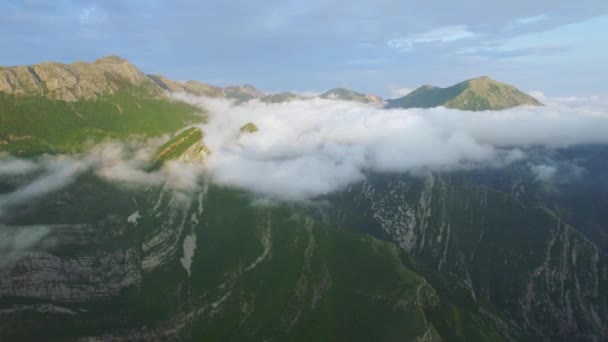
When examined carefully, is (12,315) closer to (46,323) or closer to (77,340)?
(46,323)

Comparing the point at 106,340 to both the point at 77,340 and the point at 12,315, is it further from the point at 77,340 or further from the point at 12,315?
the point at 12,315

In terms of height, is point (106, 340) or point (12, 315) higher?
point (12, 315)

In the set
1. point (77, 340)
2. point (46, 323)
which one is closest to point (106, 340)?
point (77, 340)

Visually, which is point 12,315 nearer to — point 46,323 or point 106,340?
point 46,323

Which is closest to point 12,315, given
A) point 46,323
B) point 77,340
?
point 46,323

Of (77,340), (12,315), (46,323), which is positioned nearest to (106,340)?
(77,340)

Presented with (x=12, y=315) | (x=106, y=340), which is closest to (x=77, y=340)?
(x=106, y=340)
